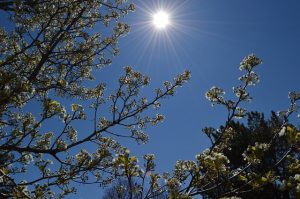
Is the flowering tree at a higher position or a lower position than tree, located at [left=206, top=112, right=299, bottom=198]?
lower

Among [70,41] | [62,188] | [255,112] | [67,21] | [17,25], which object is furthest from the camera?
[255,112]

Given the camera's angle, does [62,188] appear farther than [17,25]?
No

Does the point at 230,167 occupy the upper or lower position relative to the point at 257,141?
lower

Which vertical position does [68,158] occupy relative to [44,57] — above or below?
below

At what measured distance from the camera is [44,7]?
322 inches

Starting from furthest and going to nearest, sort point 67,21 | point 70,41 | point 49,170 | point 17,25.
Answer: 1. point 70,41
2. point 67,21
3. point 17,25
4. point 49,170

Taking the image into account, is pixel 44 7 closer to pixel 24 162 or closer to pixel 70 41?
pixel 70 41

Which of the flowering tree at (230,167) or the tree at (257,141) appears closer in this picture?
the flowering tree at (230,167)

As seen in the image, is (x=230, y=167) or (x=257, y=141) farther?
(x=257, y=141)

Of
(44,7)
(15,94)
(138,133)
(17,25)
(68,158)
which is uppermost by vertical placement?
(44,7)

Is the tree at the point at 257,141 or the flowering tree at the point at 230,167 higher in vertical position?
the tree at the point at 257,141

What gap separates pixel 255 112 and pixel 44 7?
1860 centimetres

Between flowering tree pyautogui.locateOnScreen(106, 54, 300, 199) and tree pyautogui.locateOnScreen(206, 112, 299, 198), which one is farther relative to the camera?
tree pyautogui.locateOnScreen(206, 112, 299, 198)

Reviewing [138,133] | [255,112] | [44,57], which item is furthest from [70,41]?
[255,112]
